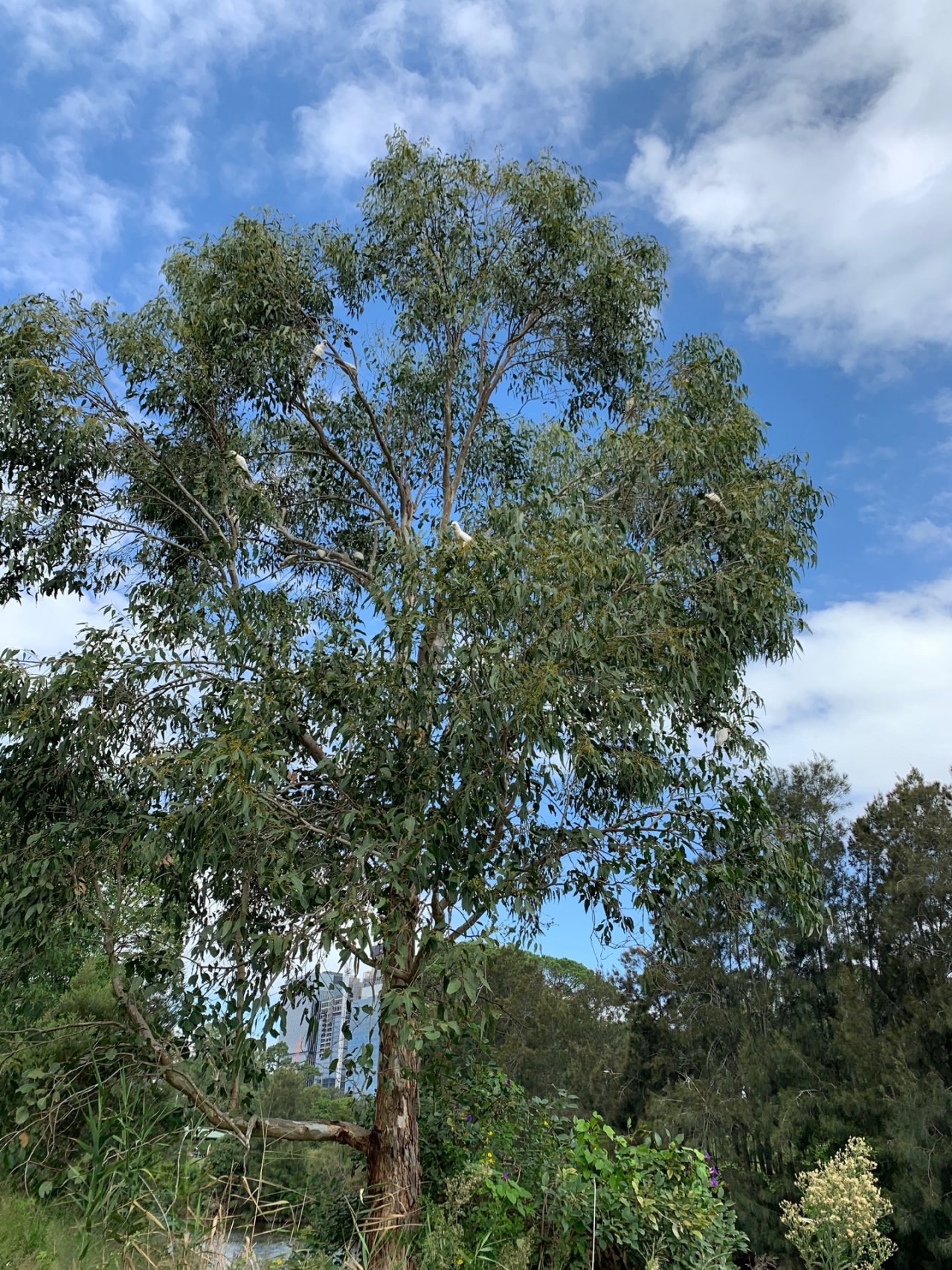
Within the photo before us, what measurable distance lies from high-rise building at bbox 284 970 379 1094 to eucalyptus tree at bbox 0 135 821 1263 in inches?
8.0

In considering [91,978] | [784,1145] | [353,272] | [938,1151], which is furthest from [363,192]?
[784,1145]

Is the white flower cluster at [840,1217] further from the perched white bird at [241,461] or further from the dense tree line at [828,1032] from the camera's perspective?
the dense tree line at [828,1032]

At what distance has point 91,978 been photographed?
31.5ft

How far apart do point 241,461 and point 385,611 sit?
1.68m

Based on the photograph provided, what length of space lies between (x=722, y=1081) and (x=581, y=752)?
13066 mm

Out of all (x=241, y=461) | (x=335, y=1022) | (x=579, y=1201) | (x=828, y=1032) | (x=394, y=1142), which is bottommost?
Result: (x=579, y=1201)

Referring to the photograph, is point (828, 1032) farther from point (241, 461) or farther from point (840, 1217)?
point (241, 461)

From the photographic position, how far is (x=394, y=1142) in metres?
4.78

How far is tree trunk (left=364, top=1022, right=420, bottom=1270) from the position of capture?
4.61 m

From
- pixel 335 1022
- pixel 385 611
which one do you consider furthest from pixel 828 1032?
pixel 385 611

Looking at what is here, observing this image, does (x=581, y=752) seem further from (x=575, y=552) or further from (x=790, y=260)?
(x=790, y=260)

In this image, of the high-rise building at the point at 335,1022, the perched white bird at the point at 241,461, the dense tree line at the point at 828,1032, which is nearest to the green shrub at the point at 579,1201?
the high-rise building at the point at 335,1022

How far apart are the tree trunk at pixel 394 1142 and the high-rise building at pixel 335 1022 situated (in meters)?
0.13

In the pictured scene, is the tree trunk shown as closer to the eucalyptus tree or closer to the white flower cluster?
the eucalyptus tree
